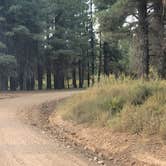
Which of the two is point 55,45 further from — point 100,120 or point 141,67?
point 100,120

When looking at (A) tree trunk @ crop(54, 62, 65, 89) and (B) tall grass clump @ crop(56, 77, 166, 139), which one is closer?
(B) tall grass clump @ crop(56, 77, 166, 139)

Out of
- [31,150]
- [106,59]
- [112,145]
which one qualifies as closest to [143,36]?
[112,145]

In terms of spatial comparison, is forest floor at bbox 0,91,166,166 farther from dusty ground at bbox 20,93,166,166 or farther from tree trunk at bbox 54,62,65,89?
tree trunk at bbox 54,62,65,89

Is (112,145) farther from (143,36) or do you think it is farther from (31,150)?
(143,36)

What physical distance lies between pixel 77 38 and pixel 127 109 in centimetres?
4349

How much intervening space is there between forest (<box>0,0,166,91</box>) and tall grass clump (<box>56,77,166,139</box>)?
16.0 feet

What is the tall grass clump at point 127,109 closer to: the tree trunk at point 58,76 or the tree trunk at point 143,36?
the tree trunk at point 143,36

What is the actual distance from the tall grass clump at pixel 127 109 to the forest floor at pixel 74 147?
0.29 m

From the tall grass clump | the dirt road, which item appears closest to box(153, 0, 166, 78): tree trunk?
the tall grass clump

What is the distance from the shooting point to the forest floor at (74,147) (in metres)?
9.21

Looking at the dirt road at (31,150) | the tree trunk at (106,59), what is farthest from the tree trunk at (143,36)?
the tree trunk at (106,59)

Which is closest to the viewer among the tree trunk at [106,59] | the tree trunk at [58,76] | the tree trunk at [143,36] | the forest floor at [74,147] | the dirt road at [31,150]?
the dirt road at [31,150]

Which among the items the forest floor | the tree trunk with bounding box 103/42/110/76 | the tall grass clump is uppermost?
the tree trunk with bounding box 103/42/110/76

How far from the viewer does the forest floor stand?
921 cm
